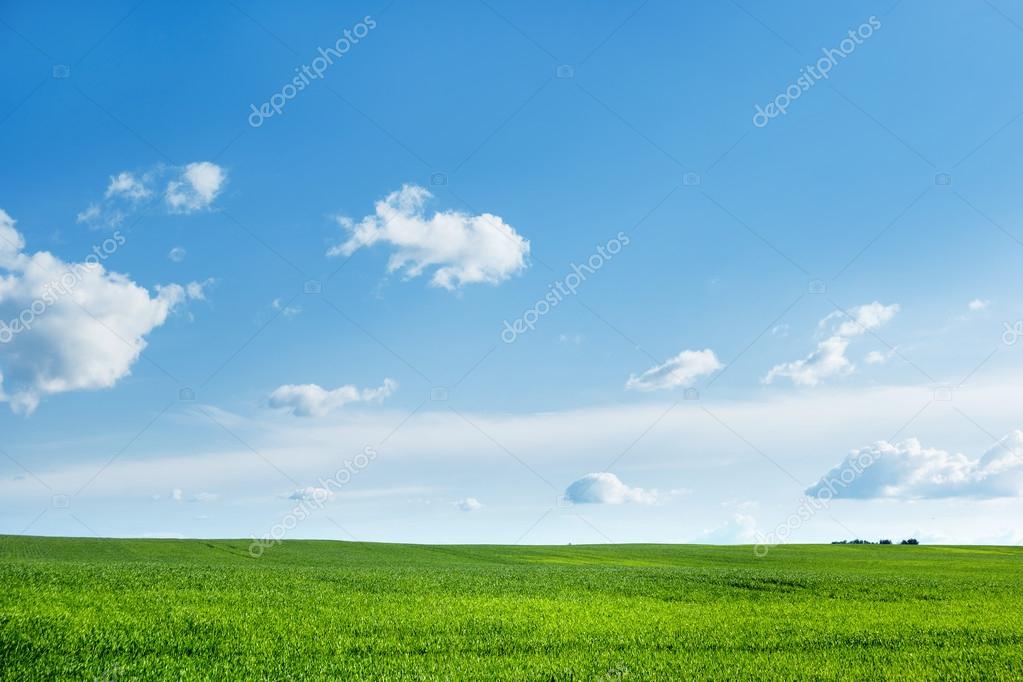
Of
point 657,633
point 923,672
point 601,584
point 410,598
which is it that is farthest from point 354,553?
point 923,672

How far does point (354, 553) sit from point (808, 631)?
50427mm

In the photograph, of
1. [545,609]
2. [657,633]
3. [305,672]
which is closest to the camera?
[305,672]

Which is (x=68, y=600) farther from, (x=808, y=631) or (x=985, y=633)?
(x=985, y=633)

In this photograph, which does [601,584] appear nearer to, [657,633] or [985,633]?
[657,633]

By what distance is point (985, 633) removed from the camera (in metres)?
20.5

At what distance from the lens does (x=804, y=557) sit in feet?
A: 227

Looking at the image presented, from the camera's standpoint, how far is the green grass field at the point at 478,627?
15.1 m

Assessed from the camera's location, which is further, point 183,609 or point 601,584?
point 601,584

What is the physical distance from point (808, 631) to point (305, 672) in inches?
543

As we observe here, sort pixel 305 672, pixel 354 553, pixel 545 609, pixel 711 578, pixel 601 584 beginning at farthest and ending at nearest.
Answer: pixel 354 553
pixel 711 578
pixel 601 584
pixel 545 609
pixel 305 672

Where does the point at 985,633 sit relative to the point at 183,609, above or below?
below

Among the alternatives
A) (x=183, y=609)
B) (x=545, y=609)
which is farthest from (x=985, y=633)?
(x=183, y=609)

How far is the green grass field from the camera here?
15.1 meters

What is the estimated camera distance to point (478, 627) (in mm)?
19469
